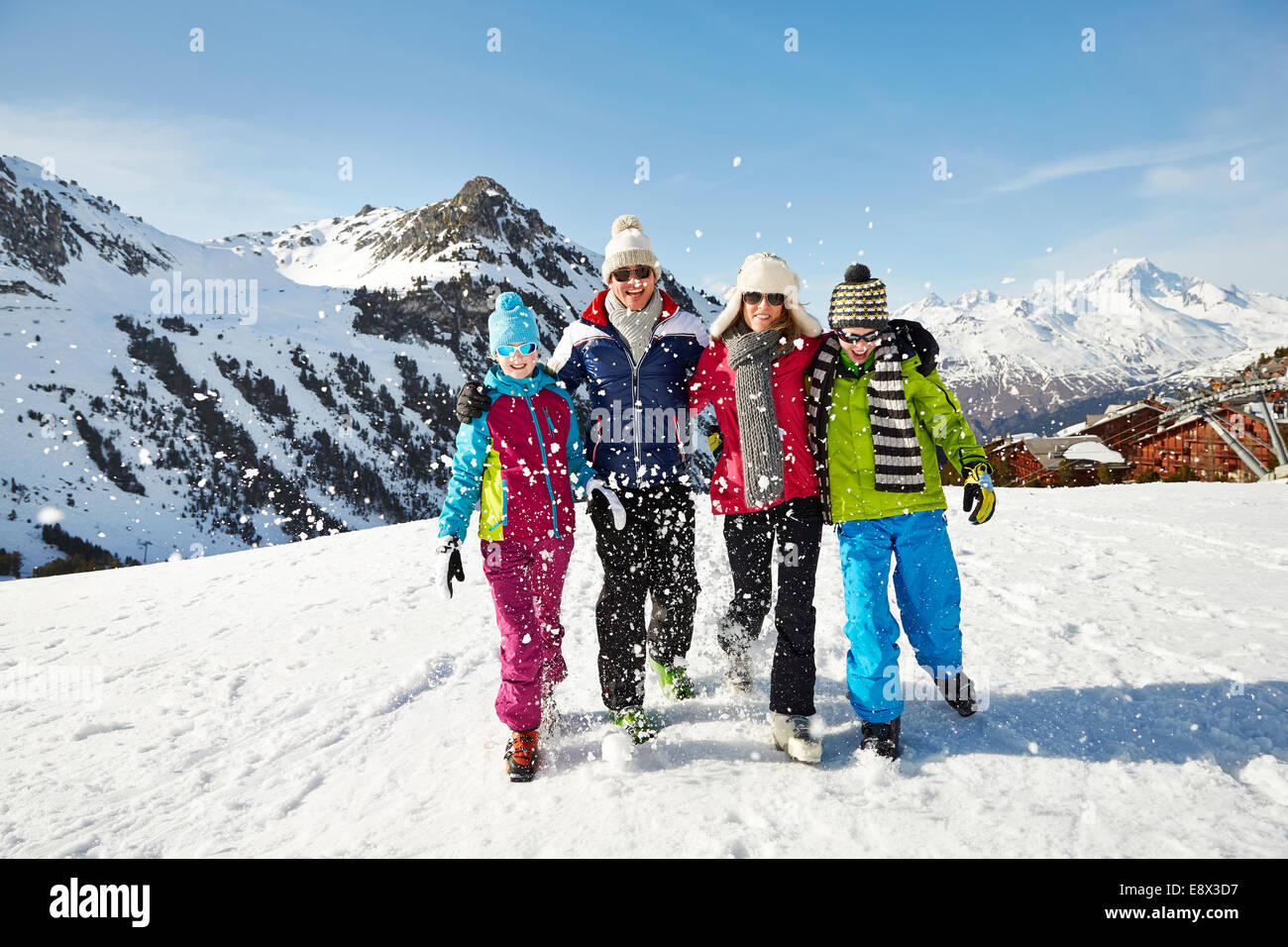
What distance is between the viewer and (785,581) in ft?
10.0

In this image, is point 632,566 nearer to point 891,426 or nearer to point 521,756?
point 521,756

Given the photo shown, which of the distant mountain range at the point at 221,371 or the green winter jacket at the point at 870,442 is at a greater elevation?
the distant mountain range at the point at 221,371

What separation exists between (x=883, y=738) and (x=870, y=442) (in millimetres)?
1411

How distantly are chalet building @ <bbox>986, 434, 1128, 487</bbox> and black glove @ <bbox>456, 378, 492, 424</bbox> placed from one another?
36.7m

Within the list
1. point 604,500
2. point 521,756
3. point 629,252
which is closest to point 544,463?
point 604,500

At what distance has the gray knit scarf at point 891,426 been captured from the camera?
3029mm

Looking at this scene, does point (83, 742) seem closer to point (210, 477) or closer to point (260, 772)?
point (260, 772)

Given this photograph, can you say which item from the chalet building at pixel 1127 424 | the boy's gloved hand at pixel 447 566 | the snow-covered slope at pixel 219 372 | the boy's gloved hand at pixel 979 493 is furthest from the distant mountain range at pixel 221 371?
the boy's gloved hand at pixel 447 566

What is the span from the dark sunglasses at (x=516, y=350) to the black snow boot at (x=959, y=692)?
2.74 m

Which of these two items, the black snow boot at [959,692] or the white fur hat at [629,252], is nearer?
the black snow boot at [959,692]

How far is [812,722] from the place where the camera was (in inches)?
114

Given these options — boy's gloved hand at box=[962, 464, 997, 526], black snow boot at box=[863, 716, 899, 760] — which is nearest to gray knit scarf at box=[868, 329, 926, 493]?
boy's gloved hand at box=[962, 464, 997, 526]

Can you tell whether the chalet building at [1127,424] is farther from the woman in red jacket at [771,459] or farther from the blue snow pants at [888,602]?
the woman in red jacket at [771,459]
